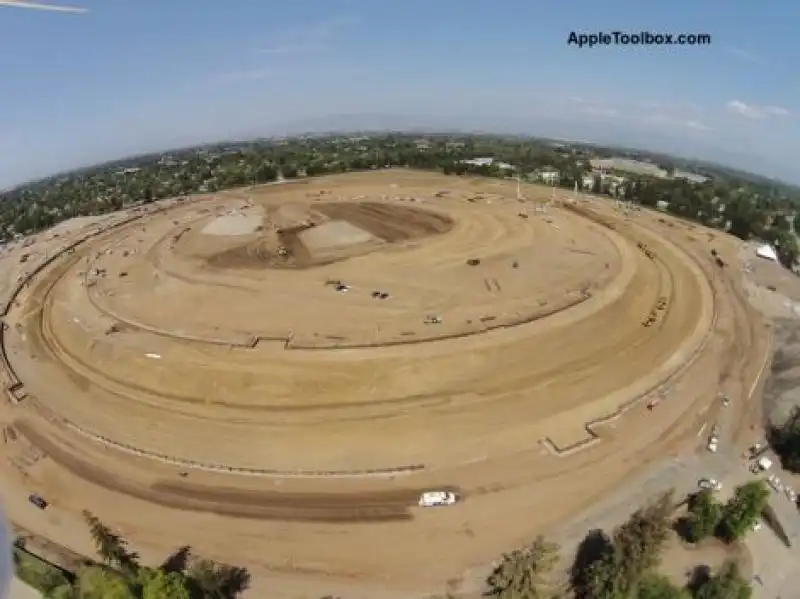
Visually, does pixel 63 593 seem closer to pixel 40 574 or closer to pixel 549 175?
pixel 40 574

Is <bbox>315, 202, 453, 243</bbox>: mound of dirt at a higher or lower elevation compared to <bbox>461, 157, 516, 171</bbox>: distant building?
lower

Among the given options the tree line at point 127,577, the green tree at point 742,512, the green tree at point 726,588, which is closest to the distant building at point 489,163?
the green tree at point 742,512

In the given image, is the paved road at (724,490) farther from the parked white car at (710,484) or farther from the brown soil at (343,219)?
the brown soil at (343,219)

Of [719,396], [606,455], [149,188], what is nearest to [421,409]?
[606,455]

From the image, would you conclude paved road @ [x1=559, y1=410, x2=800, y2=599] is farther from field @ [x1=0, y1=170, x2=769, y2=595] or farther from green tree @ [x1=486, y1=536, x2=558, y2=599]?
green tree @ [x1=486, y1=536, x2=558, y2=599]

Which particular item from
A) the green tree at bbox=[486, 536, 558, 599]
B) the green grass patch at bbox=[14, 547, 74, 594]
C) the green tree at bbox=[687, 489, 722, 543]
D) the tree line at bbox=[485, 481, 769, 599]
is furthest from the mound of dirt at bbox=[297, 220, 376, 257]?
the green tree at bbox=[687, 489, 722, 543]

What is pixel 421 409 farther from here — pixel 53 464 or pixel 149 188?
pixel 149 188

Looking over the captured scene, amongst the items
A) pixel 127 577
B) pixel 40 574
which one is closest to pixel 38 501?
pixel 40 574
